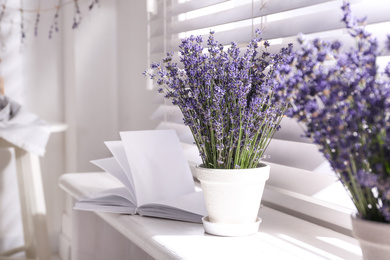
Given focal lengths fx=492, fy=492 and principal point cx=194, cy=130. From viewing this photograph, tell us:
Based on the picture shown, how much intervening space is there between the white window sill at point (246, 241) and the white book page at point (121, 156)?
0.10 meters

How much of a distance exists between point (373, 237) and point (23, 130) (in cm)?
160

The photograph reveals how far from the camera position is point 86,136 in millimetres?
2312

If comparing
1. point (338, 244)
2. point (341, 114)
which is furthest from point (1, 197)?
point (341, 114)

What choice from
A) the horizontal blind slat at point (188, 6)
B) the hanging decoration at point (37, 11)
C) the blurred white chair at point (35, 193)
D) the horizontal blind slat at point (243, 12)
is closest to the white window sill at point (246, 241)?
the horizontal blind slat at point (243, 12)

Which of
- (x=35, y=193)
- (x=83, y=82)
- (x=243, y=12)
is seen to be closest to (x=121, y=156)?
(x=243, y=12)

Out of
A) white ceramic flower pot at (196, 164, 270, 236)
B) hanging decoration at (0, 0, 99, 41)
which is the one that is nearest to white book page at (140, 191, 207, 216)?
white ceramic flower pot at (196, 164, 270, 236)

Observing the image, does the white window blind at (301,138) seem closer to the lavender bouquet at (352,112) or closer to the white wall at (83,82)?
the lavender bouquet at (352,112)

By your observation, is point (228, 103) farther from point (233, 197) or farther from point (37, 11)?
point (37, 11)

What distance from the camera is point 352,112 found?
0.61m

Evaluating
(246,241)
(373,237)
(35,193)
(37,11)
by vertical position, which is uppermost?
(37,11)

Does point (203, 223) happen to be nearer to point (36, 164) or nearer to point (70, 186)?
point (70, 186)

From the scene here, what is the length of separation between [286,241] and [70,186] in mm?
777

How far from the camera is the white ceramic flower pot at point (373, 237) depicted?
0.60m

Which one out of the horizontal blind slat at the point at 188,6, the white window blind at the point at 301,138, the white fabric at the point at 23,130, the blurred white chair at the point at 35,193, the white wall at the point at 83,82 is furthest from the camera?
the white wall at the point at 83,82
